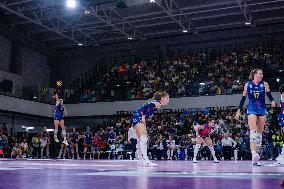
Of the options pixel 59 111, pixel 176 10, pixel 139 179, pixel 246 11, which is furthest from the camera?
pixel 176 10

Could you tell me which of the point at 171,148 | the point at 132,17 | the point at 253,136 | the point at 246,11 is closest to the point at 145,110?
the point at 253,136

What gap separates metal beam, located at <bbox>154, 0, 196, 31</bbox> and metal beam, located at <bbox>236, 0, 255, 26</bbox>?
375 centimetres

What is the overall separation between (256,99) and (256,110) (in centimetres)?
23

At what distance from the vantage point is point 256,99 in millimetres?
8453

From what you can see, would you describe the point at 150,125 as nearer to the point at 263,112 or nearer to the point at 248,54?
the point at 248,54

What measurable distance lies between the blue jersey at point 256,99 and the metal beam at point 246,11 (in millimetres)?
16586

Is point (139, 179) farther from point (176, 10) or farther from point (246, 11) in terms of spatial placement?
point (246, 11)

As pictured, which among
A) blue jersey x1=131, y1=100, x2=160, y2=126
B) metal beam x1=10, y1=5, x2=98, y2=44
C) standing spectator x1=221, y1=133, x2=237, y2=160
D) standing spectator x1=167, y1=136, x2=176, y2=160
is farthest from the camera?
metal beam x1=10, y1=5, x2=98, y2=44

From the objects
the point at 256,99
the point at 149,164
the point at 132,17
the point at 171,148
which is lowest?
the point at 149,164

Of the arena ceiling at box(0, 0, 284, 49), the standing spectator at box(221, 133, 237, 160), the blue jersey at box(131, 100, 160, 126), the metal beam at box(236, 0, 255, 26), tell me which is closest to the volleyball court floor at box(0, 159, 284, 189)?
the blue jersey at box(131, 100, 160, 126)

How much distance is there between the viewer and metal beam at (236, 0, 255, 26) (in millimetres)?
24256

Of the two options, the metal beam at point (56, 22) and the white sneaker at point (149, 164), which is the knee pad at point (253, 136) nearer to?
the white sneaker at point (149, 164)

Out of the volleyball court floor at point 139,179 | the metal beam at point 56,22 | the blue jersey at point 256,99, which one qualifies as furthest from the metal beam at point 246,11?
Answer: the volleyball court floor at point 139,179

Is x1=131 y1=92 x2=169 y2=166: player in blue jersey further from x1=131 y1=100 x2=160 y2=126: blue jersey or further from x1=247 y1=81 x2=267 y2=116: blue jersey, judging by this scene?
x1=247 y1=81 x2=267 y2=116: blue jersey
